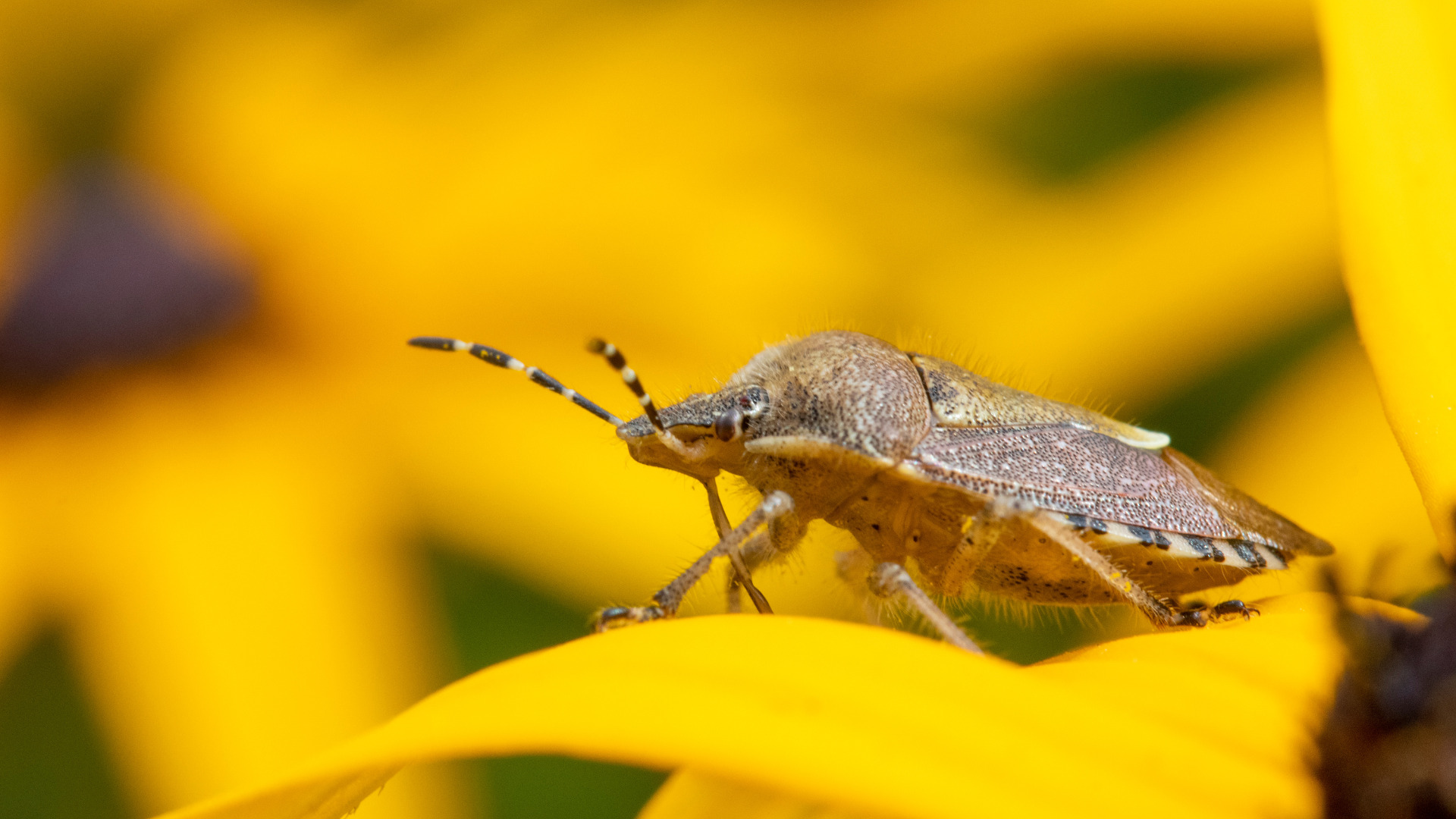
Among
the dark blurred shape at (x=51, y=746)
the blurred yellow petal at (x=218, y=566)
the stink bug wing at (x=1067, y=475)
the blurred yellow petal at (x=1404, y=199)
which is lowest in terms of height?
the dark blurred shape at (x=51, y=746)

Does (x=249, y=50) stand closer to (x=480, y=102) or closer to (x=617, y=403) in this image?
(x=480, y=102)

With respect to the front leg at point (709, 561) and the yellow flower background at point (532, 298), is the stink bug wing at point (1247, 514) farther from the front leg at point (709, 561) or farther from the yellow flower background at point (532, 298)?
the front leg at point (709, 561)

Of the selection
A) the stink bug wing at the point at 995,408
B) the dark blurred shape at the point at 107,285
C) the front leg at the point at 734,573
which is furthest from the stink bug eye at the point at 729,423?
the dark blurred shape at the point at 107,285

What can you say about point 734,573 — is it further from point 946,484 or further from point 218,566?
point 218,566

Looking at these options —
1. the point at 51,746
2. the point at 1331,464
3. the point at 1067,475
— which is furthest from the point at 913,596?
the point at 51,746

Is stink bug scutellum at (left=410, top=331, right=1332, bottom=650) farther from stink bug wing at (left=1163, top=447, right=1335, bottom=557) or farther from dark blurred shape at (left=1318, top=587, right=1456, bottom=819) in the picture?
dark blurred shape at (left=1318, top=587, right=1456, bottom=819)

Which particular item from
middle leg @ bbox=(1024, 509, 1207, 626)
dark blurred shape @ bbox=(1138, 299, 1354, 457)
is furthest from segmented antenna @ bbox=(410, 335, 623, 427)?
dark blurred shape @ bbox=(1138, 299, 1354, 457)
